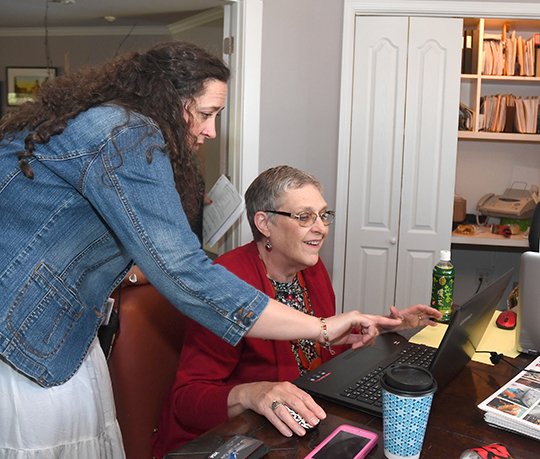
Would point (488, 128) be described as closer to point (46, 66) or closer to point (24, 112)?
point (24, 112)

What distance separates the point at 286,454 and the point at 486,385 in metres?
0.57

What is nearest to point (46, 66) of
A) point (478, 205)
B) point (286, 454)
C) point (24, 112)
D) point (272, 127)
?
point (272, 127)

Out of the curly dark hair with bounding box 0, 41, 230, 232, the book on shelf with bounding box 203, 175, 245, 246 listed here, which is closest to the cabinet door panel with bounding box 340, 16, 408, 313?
the book on shelf with bounding box 203, 175, 245, 246

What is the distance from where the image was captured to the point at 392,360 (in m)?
1.56

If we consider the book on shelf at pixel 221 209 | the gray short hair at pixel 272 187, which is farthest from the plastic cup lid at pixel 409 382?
the book on shelf at pixel 221 209

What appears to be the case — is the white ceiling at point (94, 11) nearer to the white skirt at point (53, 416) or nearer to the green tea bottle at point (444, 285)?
the green tea bottle at point (444, 285)

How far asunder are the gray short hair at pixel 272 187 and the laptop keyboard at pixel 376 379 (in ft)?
1.77

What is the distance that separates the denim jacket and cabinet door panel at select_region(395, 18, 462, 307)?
2891 millimetres

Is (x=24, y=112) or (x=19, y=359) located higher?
(x=24, y=112)

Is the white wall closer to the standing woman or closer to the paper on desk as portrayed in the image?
the paper on desk

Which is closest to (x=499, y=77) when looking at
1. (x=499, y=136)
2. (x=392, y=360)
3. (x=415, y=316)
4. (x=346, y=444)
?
(x=499, y=136)

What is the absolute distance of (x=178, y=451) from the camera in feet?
3.50

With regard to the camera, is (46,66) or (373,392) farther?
(46,66)

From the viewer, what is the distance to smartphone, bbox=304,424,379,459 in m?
1.05
